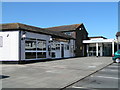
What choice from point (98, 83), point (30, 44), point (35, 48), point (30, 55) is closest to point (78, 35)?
point (35, 48)

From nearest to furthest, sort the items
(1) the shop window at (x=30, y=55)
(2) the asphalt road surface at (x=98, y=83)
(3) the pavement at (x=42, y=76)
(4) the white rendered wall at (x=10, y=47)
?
(2) the asphalt road surface at (x=98, y=83)
(3) the pavement at (x=42, y=76)
(4) the white rendered wall at (x=10, y=47)
(1) the shop window at (x=30, y=55)

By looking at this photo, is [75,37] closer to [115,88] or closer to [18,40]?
[18,40]

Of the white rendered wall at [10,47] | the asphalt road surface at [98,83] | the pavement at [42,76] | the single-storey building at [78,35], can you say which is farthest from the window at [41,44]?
the single-storey building at [78,35]

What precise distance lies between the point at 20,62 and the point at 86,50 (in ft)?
83.8

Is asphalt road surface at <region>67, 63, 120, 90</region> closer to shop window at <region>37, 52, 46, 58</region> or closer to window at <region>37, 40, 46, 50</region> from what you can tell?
shop window at <region>37, 52, 46, 58</region>

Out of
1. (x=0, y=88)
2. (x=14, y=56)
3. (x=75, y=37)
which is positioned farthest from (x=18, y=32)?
(x=75, y=37)

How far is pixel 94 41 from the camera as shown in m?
35.2

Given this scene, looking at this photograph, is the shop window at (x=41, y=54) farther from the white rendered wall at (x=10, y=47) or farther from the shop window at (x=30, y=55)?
the white rendered wall at (x=10, y=47)

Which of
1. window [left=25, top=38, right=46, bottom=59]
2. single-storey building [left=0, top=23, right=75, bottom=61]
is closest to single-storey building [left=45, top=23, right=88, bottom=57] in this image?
single-storey building [left=0, top=23, right=75, bottom=61]

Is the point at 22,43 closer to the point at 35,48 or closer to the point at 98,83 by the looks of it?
the point at 35,48

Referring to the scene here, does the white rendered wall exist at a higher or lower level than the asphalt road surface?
higher

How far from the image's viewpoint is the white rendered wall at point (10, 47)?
16.6 metres

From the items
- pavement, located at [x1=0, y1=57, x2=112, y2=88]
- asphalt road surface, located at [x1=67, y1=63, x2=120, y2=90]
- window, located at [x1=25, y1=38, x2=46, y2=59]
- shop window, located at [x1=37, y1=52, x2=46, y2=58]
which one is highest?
window, located at [x1=25, y1=38, x2=46, y2=59]

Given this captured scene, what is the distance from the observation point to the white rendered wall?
16625 millimetres
